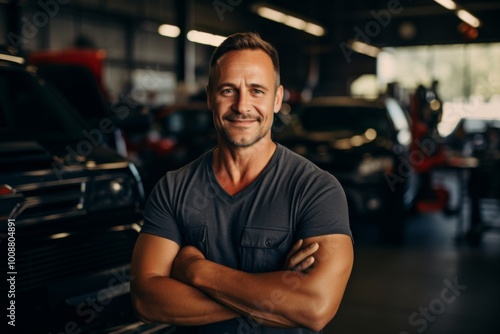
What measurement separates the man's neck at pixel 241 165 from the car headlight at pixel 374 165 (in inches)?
217

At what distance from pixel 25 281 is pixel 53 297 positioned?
0.49ft

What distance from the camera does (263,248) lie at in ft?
6.81

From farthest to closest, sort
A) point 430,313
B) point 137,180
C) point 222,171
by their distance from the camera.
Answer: point 430,313, point 137,180, point 222,171

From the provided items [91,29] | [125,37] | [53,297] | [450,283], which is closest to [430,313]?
[450,283]

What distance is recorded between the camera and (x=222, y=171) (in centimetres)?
223

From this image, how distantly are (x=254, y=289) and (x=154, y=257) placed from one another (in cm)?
39

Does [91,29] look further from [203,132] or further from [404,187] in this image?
[404,187]

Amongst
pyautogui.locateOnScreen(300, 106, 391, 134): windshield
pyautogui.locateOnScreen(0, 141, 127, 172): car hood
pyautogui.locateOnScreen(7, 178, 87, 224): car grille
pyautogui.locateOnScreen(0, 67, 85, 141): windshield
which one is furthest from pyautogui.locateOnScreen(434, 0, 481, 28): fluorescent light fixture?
pyautogui.locateOnScreen(7, 178, 87, 224): car grille

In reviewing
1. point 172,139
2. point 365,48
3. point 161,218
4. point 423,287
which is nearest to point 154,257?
point 161,218

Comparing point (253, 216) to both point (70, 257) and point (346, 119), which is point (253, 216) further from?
point (346, 119)

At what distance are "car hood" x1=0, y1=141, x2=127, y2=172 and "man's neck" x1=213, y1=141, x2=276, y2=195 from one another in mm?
1242

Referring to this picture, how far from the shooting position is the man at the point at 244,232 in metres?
1.98

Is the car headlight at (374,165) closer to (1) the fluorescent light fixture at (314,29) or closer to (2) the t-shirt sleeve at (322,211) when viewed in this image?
(2) the t-shirt sleeve at (322,211)

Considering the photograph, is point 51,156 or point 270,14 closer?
point 51,156
